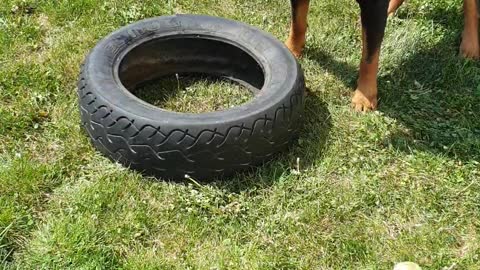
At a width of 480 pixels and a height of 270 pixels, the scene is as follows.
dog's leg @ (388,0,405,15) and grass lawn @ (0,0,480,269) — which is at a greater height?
dog's leg @ (388,0,405,15)

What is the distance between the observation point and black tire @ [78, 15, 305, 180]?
3.53 m

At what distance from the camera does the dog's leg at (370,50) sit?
4.05 metres

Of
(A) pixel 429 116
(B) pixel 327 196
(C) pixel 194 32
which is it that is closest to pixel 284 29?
(C) pixel 194 32

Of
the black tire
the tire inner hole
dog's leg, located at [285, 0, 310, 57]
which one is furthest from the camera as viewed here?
dog's leg, located at [285, 0, 310, 57]

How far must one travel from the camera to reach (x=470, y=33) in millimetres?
5027

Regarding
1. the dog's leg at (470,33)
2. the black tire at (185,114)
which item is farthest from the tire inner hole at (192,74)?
the dog's leg at (470,33)

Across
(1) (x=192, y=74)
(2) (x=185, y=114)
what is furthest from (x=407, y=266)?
(1) (x=192, y=74)

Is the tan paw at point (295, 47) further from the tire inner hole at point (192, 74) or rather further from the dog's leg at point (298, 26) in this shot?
the tire inner hole at point (192, 74)

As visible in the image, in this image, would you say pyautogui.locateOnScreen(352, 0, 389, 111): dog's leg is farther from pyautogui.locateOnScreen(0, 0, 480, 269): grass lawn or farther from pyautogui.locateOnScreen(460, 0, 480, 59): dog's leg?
pyautogui.locateOnScreen(460, 0, 480, 59): dog's leg

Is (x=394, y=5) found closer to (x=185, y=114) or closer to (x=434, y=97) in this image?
(x=434, y=97)

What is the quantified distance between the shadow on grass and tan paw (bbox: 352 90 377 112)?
3.0 inches

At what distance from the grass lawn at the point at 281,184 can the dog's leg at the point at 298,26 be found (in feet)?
0.41

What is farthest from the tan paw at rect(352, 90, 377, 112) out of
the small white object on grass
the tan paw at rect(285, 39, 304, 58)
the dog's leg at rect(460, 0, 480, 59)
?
the small white object on grass

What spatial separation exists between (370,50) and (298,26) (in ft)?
2.29
